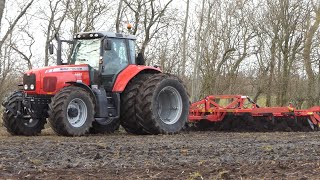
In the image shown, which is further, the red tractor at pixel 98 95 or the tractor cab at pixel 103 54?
the tractor cab at pixel 103 54

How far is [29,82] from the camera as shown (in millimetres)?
10719

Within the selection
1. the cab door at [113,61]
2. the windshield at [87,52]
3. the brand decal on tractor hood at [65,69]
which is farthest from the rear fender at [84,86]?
the windshield at [87,52]

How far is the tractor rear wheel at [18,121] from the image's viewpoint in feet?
35.7

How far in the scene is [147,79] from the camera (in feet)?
38.3

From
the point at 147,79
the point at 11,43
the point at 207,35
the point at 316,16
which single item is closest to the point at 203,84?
the point at 207,35

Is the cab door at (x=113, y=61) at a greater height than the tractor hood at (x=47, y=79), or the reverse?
the cab door at (x=113, y=61)

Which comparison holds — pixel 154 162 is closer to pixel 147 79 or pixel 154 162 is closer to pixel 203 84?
pixel 147 79

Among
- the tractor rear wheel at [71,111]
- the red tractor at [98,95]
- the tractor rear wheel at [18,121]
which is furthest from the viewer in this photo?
the tractor rear wheel at [18,121]

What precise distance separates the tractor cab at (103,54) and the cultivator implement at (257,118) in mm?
2741

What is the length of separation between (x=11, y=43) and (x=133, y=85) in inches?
492

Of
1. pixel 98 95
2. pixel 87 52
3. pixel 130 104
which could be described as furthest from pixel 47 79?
pixel 130 104

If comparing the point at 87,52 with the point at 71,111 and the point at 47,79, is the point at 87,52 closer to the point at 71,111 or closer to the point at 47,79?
the point at 47,79

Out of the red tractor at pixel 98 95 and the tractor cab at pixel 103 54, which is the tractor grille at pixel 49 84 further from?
the tractor cab at pixel 103 54

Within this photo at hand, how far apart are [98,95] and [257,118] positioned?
15.1ft
